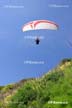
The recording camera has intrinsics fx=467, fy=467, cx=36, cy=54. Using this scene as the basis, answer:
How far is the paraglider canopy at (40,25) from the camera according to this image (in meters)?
7.44

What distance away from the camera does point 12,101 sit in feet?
25.4

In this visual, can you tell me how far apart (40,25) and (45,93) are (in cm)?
116

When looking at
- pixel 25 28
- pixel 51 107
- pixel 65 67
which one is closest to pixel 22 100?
pixel 51 107

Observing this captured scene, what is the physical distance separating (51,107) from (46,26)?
1.30 metres

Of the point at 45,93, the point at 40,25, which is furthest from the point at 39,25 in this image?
the point at 45,93

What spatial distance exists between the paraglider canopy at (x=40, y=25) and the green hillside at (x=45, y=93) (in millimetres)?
842

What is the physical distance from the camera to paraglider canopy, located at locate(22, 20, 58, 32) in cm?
744

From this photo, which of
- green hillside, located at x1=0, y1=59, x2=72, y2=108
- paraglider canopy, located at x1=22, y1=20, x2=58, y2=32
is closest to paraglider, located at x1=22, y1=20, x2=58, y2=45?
paraglider canopy, located at x1=22, y1=20, x2=58, y2=32

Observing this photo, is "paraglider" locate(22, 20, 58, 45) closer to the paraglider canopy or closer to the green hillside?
the paraglider canopy

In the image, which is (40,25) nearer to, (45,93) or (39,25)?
(39,25)

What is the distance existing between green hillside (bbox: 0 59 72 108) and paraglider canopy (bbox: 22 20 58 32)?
2.76 feet

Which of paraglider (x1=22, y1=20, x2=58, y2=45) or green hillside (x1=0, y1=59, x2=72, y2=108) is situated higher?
paraglider (x1=22, y1=20, x2=58, y2=45)

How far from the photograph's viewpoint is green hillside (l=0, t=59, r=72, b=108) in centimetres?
744

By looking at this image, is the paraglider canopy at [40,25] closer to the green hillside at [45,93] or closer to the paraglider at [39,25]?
the paraglider at [39,25]
